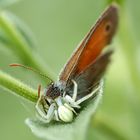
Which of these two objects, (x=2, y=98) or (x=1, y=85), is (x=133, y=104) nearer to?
(x=1, y=85)

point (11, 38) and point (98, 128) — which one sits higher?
point (11, 38)

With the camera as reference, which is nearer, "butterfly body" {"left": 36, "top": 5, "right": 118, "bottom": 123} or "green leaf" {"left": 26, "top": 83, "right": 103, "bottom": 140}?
"green leaf" {"left": 26, "top": 83, "right": 103, "bottom": 140}

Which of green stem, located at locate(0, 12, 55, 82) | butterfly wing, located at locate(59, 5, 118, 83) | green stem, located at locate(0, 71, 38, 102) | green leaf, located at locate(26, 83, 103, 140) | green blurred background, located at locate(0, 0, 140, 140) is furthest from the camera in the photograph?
green blurred background, located at locate(0, 0, 140, 140)

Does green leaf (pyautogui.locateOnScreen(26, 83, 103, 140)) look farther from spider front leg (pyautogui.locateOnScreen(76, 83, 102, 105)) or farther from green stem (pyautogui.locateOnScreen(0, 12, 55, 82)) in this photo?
green stem (pyautogui.locateOnScreen(0, 12, 55, 82))

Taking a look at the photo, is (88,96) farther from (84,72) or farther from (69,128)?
(69,128)

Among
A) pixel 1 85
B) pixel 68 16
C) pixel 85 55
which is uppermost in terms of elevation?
pixel 1 85

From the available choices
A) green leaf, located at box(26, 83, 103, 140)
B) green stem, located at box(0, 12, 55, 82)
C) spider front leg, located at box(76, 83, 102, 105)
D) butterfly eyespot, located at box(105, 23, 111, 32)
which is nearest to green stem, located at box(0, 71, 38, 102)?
green leaf, located at box(26, 83, 103, 140)

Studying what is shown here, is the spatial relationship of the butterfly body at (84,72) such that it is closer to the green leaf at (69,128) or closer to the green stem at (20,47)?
the green leaf at (69,128)

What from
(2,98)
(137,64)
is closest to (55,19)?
(2,98)

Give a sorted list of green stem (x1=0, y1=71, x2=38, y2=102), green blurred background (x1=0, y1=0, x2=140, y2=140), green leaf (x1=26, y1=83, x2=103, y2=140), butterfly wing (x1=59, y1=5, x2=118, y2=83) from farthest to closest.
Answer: green blurred background (x1=0, y1=0, x2=140, y2=140), butterfly wing (x1=59, y1=5, x2=118, y2=83), green stem (x1=0, y1=71, x2=38, y2=102), green leaf (x1=26, y1=83, x2=103, y2=140)
